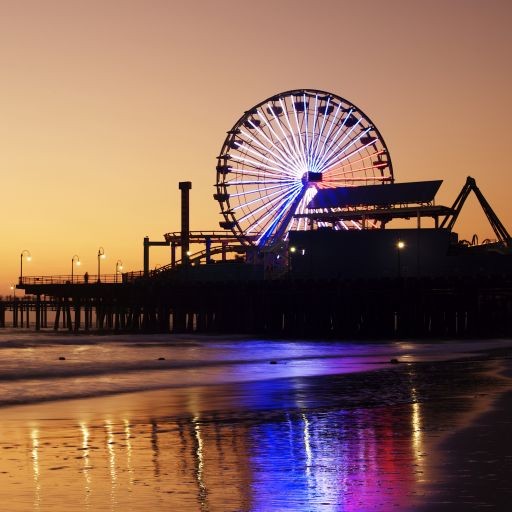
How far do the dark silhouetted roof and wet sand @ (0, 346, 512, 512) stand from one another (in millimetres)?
66283

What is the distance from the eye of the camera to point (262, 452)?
15375 millimetres

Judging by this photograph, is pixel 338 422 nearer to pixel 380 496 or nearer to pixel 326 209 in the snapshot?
pixel 380 496

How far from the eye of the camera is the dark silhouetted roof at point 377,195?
91.1 m

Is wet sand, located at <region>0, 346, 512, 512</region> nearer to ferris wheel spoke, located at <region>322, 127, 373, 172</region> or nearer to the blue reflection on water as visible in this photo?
the blue reflection on water

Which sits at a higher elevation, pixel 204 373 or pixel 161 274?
pixel 161 274

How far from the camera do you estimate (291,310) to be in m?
86.0

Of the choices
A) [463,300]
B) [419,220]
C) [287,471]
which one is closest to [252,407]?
[287,471]

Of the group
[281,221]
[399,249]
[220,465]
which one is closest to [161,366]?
[220,465]

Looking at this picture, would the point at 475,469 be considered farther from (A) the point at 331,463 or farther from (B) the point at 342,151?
(B) the point at 342,151

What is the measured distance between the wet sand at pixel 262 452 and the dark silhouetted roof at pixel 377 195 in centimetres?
6628

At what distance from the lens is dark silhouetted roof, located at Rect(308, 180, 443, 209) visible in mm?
91125

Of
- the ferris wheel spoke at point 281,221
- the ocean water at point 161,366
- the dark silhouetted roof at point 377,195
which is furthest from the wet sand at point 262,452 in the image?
the dark silhouetted roof at point 377,195

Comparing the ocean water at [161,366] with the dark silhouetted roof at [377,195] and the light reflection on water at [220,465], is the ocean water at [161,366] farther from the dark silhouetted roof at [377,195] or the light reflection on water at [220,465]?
the dark silhouetted roof at [377,195]

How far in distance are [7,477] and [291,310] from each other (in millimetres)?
72887
